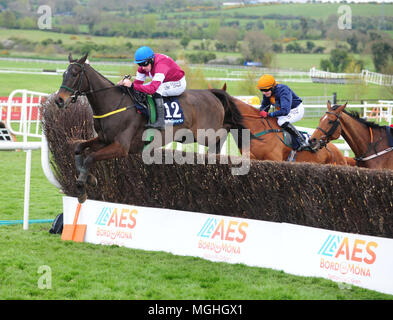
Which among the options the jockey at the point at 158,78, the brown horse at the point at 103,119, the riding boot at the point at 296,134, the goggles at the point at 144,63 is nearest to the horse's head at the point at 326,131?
the riding boot at the point at 296,134

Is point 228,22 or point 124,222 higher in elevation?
point 228,22

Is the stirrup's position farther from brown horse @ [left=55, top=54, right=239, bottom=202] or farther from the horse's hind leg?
the horse's hind leg

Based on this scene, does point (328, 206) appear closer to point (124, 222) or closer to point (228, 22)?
point (124, 222)

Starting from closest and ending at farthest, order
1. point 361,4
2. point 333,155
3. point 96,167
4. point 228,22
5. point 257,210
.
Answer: point 257,210, point 96,167, point 333,155, point 361,4, point 228,22

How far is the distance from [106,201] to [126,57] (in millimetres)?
55439

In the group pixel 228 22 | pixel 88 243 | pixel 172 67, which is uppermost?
pixel 228 22

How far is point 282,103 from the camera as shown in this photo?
724 centimetres

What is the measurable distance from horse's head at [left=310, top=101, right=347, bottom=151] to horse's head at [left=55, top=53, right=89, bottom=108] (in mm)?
2597

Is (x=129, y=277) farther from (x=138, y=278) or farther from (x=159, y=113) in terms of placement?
(x=159, y=113)

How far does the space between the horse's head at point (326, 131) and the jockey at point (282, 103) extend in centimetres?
29

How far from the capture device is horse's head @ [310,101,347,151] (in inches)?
275

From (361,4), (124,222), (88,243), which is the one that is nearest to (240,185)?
(124,222)

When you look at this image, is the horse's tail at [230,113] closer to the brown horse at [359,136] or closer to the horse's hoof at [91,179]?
the brown horse at [359,136]

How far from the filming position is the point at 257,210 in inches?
220
